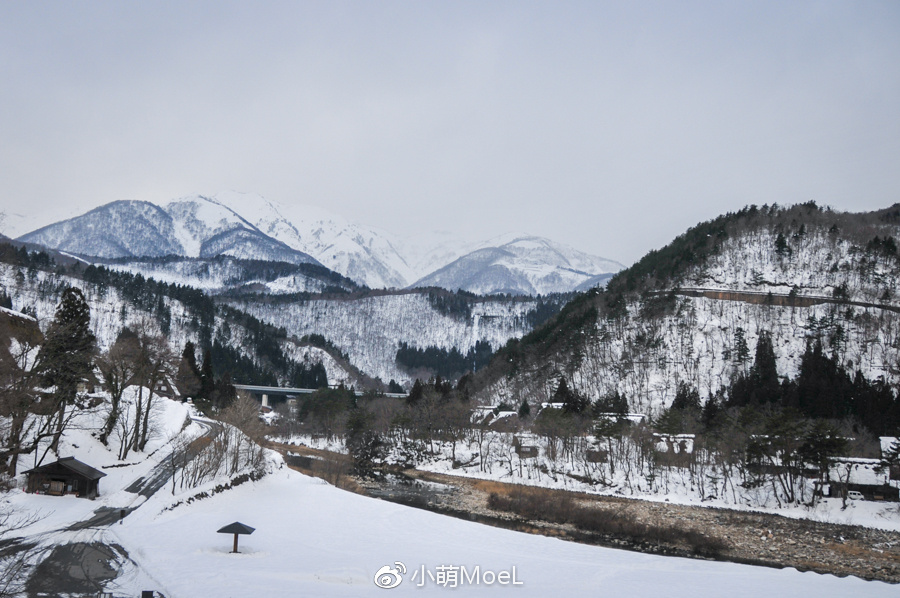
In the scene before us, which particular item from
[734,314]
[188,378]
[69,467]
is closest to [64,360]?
[69,467]

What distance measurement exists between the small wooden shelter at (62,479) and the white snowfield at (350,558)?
41.6 inches

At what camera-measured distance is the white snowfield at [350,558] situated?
23.4 metres

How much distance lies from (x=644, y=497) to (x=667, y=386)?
42.5 m

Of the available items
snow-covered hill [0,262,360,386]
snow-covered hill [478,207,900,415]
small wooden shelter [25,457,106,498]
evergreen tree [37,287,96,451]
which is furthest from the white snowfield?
snow-covered hill [0,262,360,386]

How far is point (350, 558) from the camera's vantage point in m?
28.2

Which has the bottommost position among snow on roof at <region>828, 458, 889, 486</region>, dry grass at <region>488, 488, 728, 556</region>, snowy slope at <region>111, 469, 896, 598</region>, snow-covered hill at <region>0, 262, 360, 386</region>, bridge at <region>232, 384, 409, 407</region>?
dry grass at <region>488, 488, 728, 556</region>

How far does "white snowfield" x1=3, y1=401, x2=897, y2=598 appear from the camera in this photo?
23375 mm

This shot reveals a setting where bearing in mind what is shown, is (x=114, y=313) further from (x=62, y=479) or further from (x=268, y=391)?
(x=62, y=479)

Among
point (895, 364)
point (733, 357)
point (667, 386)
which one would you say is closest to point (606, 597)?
point (667, 386)

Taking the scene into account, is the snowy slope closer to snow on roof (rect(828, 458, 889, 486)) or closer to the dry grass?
the dry grass

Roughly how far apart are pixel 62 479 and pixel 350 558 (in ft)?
59.6

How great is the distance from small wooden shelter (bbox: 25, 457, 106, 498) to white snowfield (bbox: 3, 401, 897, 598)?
1058 millimetres

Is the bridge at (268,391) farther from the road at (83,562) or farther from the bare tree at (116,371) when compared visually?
the road at (83,562)

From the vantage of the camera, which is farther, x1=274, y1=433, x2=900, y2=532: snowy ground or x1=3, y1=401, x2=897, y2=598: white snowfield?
x1=274, y1=433, x2=900, y2=532: snowy ground
